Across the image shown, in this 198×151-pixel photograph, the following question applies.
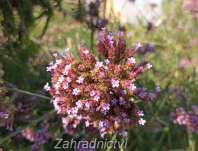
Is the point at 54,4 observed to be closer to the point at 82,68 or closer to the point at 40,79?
the point at 40,79

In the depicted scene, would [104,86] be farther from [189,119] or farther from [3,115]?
[189,119]

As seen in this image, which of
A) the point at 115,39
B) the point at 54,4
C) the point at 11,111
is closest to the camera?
the point at 115,39

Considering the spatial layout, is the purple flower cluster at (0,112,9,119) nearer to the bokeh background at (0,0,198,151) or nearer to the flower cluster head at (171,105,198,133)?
the bokeh background at (0,0,198,151)

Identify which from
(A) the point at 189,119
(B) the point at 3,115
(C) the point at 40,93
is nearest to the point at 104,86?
(B) the point at 3,115

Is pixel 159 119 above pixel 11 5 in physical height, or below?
below

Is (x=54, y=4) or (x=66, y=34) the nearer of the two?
(x=54, y=4)

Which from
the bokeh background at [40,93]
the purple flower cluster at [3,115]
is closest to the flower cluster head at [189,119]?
the bokeh background at [40,93]

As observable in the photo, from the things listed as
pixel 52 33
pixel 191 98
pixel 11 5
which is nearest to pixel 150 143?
pixel 191 98

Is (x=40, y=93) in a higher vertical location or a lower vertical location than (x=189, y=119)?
higher

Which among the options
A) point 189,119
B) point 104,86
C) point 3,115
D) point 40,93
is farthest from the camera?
point 40,93

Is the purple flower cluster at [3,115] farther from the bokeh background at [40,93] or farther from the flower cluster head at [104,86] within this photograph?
the flower cluster head at [104,86]
